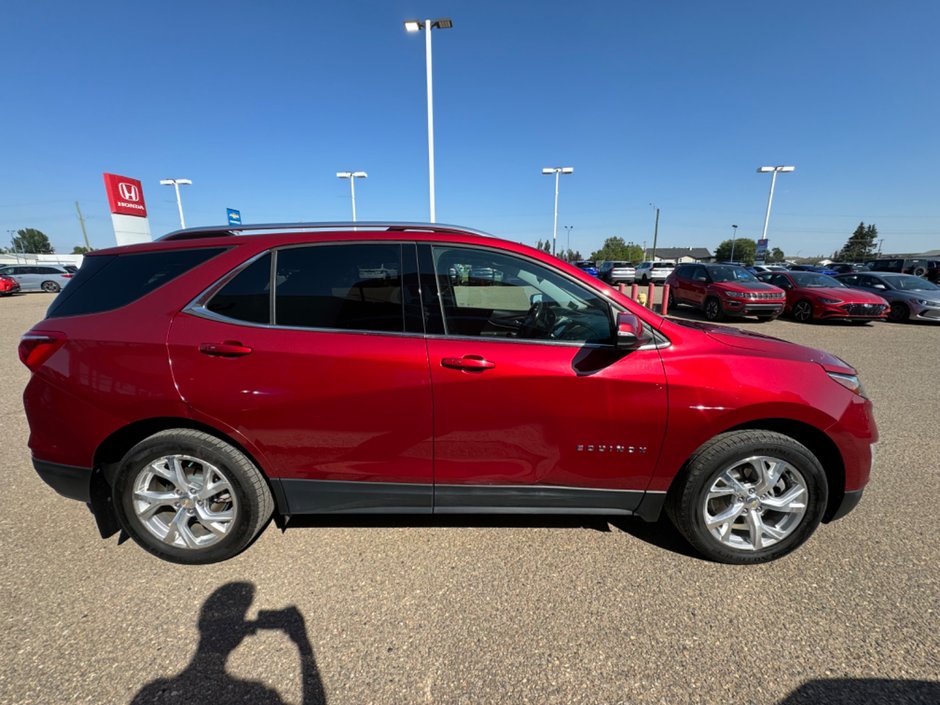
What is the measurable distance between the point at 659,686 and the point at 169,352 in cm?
271

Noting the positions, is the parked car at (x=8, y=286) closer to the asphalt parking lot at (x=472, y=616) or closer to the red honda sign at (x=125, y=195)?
the red honda sign at (x=125, y=195)

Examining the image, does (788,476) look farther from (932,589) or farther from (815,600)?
(932,589)

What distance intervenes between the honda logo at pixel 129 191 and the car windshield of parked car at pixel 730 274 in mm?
16415

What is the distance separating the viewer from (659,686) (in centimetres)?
176

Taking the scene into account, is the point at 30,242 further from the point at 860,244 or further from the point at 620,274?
the point at 860,244

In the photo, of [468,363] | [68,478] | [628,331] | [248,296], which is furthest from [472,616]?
[68,478]

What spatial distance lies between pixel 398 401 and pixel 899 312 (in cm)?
1619

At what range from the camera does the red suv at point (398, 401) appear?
2193 millimetres

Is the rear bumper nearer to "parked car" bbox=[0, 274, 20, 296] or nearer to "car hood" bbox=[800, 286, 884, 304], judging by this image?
"car hood" bbox=[800, 286, 884, 304]

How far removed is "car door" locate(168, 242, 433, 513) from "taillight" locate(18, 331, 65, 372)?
0.66 meters

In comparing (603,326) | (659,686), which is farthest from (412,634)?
(603,326)

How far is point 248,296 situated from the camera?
2.30 metres

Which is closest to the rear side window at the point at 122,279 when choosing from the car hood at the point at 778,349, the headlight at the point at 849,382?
the car hood at the point at 778,349

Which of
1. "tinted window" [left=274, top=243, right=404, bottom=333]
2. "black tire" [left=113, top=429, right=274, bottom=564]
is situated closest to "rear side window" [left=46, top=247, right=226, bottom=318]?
"tinted window" [left=274, top=243, right=404, bottom=333]
